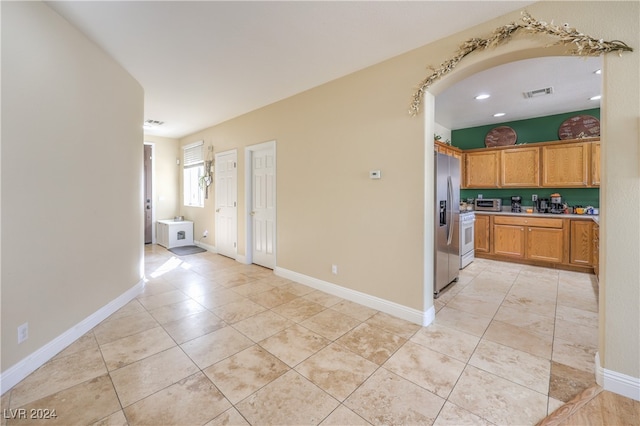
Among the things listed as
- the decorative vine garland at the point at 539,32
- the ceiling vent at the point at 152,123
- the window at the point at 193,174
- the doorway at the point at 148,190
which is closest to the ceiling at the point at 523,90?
the decorative vine garland at the point at 539,32

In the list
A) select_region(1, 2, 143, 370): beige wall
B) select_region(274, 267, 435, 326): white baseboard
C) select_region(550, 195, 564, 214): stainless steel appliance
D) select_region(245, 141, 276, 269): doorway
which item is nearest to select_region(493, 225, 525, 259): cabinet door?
select_region(550, 195, 564, 214): stainless steel appliance

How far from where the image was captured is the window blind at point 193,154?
616 centimetres

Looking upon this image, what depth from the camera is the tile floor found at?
5.31 ft

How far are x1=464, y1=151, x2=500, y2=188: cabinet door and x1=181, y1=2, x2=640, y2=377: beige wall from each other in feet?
12.2

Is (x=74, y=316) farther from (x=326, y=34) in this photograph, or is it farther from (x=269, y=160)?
(x=326, y=34)

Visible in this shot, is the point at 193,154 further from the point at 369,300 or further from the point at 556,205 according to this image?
the point at 556,205

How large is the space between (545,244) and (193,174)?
7.54 m

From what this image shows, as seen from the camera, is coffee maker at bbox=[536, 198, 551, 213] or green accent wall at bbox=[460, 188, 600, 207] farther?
coffee maker at bbox=[536, 198, 551, 213]

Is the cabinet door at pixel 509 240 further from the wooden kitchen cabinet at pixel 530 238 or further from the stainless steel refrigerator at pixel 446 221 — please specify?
the stainless steel refrigerator at pixel 446 221

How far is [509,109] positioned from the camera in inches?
185

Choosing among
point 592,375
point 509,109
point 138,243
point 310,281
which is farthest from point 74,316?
point 509,109

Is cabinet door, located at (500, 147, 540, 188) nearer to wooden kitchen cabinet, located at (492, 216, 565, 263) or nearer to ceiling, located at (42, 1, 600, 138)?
wooden kitchen cabinet, located at (492, 216, 565, 263)

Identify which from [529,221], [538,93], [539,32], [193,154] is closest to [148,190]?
[193,154]

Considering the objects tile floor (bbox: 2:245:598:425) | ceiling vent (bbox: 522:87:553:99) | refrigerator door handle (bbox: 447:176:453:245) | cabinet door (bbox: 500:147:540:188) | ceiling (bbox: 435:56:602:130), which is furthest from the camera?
cabinet door (bbox: 500:147:540:188)
